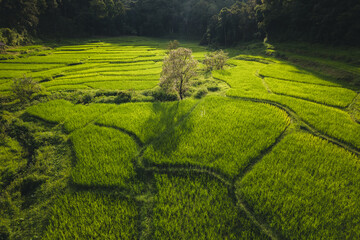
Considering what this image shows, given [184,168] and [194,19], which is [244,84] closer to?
[184,168]

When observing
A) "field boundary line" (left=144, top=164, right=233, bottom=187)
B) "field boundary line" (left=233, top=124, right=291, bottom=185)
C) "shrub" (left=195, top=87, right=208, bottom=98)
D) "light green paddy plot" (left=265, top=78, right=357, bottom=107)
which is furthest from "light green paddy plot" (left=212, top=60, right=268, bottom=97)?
"field boundary line" (left=144, top=164, right=233, bottom=187)

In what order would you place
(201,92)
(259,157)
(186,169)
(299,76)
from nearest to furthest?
(186,169) → (259,157) → (201,92) → (299,76)

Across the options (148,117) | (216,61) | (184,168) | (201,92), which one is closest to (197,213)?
(184,168)

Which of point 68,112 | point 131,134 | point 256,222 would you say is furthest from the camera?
point 68,112

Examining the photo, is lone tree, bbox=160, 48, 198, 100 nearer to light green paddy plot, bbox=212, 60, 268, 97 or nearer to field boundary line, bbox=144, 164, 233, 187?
light green paddy plot, bbox=212, 60, 268, 97

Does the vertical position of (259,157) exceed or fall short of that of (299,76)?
it falls short

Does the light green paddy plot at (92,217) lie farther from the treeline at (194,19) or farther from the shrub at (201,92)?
the treeline at (194,19)

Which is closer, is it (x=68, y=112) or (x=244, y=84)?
(x=68, y=112)

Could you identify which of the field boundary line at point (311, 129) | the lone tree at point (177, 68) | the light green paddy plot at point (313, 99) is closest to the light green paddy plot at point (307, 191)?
the field boundary line at point (311, 129)
